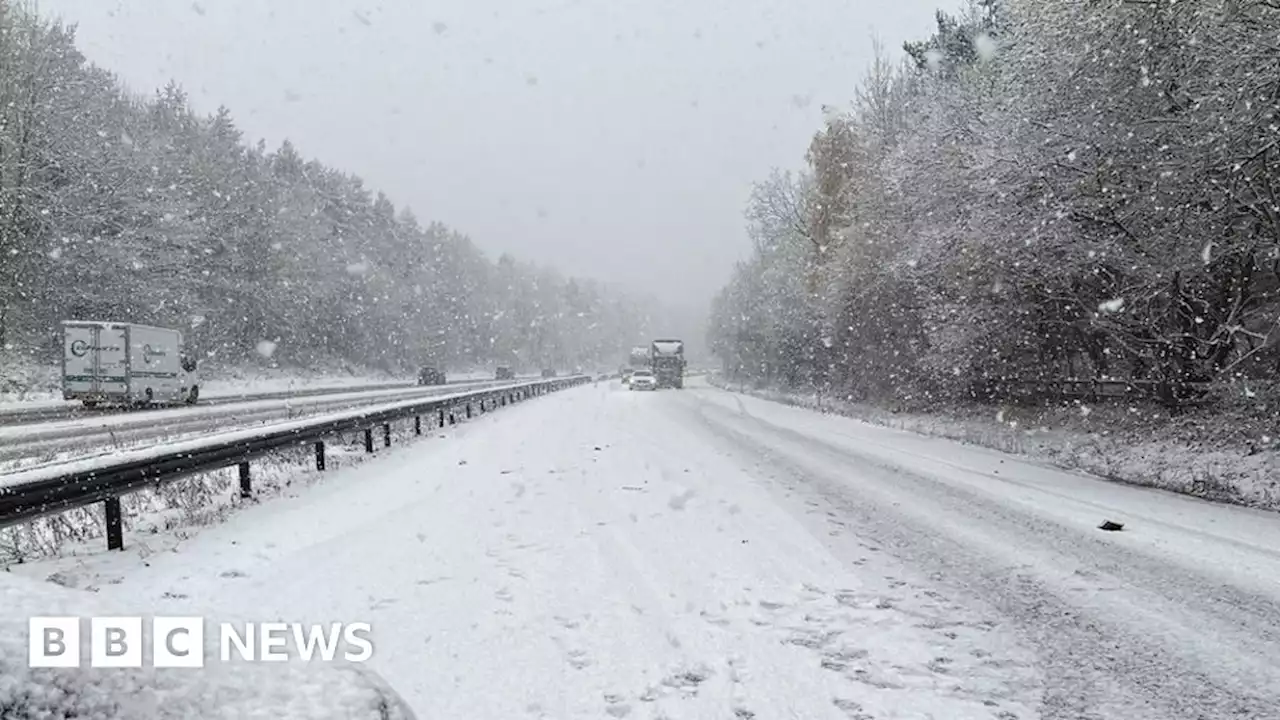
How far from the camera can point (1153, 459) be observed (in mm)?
14219

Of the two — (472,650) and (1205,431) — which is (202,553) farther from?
(1205,431)

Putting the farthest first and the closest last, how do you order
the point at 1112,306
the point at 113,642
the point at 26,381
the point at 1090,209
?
the point at 26,381
the point at 1112,306
the point at 1090,209
the point at 113,642

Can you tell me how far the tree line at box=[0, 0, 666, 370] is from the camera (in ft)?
102

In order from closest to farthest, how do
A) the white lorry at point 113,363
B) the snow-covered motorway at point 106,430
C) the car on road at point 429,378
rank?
1. the snow-covered motorway at point 106,430
2. the white lorry at point 113,363
3. the car on road at point 429,378

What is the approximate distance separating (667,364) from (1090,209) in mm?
48510

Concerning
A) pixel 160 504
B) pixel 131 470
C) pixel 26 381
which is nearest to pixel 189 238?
pixel 26 381

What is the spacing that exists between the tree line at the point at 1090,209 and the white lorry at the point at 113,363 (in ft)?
90.4

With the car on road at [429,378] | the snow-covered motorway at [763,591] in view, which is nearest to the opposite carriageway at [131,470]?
the snow-covered motorway at [763,591]

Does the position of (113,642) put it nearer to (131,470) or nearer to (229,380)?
(131,470)

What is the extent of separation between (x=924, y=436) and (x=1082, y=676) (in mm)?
17456

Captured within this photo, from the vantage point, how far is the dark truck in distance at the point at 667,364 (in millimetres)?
63000

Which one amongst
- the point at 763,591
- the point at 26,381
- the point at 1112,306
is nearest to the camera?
the point at 763,591

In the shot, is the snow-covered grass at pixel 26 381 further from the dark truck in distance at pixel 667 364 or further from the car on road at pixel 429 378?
the dark truck in distance at pixel 667 364

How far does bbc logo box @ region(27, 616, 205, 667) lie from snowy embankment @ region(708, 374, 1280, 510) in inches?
488
